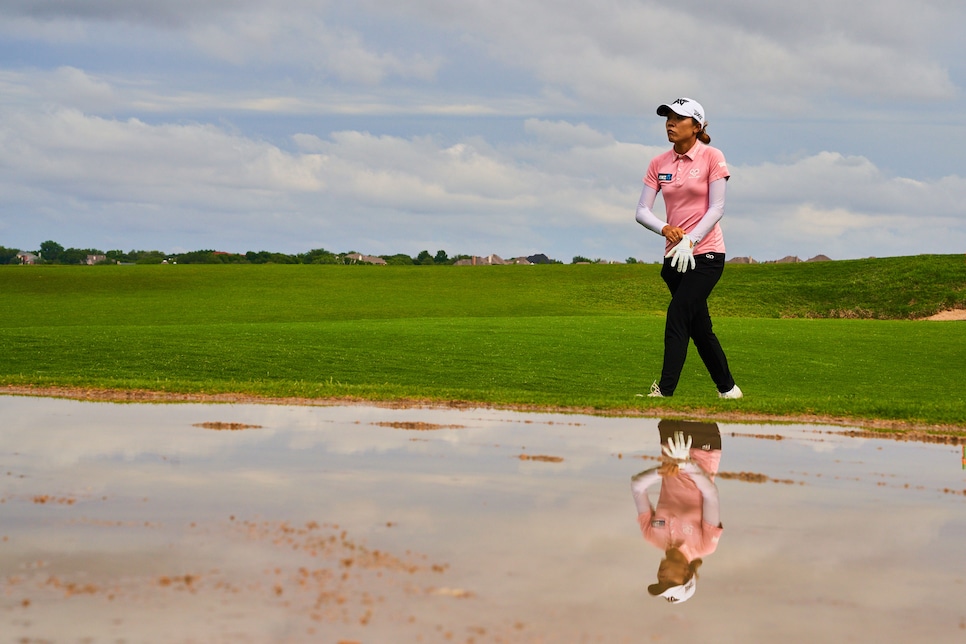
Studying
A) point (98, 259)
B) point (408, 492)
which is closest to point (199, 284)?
point (98, 259)

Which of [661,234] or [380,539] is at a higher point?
[661,234]

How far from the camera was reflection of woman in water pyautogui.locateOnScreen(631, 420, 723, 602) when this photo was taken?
16.4 ft

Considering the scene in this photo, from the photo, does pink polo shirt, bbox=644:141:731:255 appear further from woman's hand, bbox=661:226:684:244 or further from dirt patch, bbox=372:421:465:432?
dirt patch, bbox=372:421:465:432

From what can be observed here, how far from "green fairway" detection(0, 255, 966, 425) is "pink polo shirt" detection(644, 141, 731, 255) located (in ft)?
6.97

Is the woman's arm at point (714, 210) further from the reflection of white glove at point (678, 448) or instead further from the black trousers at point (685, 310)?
→ the reflection of white glove at point (678, 448)

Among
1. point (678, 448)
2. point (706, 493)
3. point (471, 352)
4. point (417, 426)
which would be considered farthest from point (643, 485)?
point (471, 352)

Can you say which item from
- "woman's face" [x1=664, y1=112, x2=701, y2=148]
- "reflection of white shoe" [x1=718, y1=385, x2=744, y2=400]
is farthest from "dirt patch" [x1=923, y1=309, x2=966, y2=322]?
"woman's face" [x1=664, y1=112, x2=701, y2=148]

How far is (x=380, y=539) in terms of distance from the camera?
5.54 m

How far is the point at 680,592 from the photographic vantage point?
4680mm

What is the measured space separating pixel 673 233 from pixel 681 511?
7.48m

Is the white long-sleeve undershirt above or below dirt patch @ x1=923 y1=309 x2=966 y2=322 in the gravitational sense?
above

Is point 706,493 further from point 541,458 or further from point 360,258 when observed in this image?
point 360,258

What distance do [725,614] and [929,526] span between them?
261 cm

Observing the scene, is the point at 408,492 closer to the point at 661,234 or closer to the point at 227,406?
the point at 227,406
